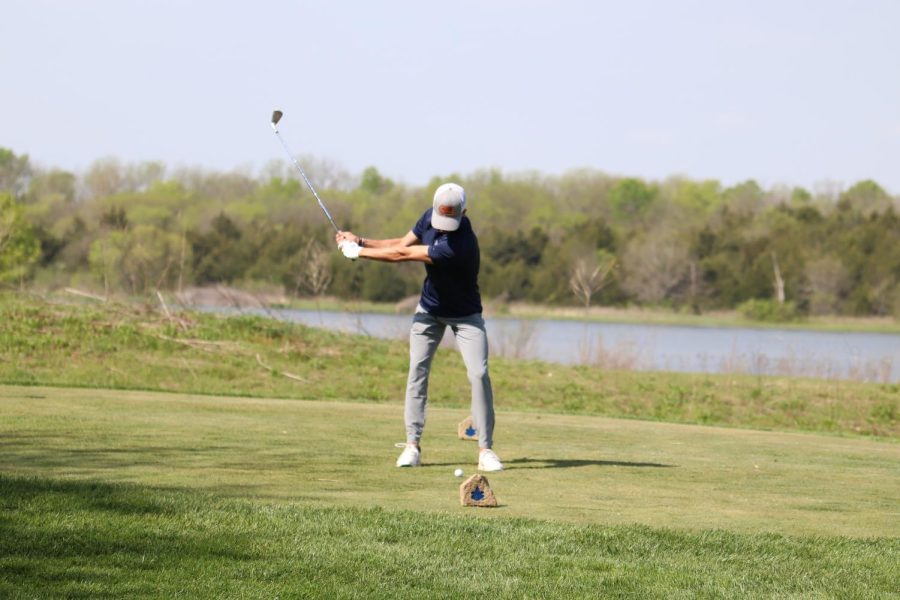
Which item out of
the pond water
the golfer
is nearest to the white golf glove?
the golfer

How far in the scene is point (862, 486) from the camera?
38.7 feet

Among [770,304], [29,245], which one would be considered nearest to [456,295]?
[29,245]

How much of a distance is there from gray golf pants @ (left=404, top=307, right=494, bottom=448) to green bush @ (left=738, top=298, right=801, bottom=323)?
252 feet

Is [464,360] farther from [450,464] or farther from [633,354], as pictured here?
[633,354]

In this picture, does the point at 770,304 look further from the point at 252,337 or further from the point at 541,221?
the point at 252,337

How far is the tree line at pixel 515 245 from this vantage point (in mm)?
76375

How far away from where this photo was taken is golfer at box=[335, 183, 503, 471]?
11156 mm

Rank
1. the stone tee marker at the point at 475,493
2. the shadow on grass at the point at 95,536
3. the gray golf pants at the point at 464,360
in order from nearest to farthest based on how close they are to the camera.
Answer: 1. the shadow on grass at the point at 95,536
2. the stone tee marker at the point at 475,493
3. the gray golf pants at the point at 464,360

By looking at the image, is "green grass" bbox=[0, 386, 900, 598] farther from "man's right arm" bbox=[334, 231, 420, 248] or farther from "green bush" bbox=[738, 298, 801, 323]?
"green bush" bbox=[738, 298, 801, 323]

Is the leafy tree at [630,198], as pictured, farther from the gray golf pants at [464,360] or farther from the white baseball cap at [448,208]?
the white baseball cap at [448,208]

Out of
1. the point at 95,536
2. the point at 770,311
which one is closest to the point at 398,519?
the point at 95,536

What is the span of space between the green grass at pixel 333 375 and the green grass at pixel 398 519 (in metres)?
9.91

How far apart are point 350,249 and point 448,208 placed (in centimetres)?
91

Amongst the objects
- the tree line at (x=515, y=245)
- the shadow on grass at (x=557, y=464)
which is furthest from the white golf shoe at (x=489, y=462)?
the tree line at (x=515, y=245)
